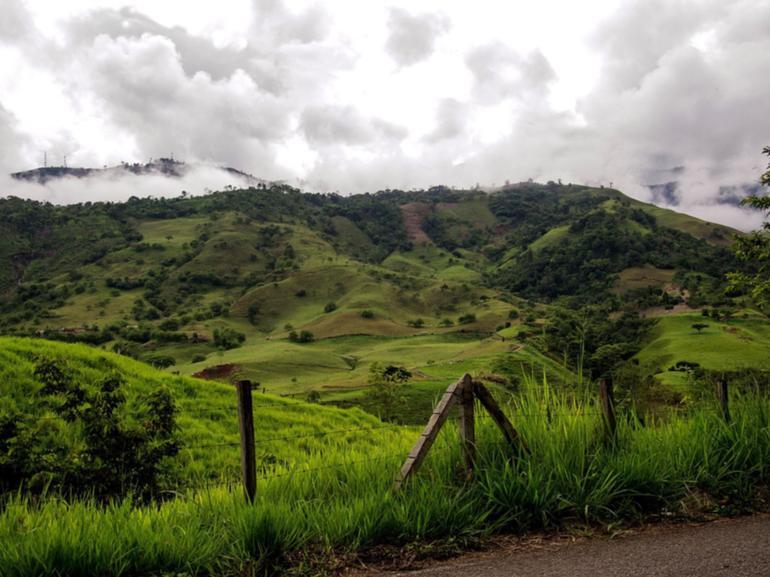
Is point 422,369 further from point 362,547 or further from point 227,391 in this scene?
point 362,547

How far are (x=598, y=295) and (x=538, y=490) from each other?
198 metres

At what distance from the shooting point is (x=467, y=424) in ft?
24.7

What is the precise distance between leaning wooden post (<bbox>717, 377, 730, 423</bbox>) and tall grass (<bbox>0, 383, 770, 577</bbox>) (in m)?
0.17

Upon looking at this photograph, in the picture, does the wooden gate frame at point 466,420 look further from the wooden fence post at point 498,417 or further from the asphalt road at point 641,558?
the asphalt road at point 641,558

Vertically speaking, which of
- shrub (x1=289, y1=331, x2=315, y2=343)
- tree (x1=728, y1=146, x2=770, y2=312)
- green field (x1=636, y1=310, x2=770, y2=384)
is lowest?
green field (x1=636, y1=310, x2=770, y2=384)

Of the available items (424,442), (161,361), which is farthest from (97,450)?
(161,361)

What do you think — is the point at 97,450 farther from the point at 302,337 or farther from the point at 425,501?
the point at 302,337

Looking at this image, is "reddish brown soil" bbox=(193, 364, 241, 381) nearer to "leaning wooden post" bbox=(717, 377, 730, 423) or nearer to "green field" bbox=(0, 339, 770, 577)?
"green field" bbox=(0, 339, 770, 577)

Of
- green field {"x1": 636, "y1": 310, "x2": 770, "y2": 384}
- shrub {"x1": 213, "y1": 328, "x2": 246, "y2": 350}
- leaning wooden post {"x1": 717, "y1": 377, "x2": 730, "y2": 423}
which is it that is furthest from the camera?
shrub {"x1": 213, "y1": 328, "x2": 246, "y2": 350}

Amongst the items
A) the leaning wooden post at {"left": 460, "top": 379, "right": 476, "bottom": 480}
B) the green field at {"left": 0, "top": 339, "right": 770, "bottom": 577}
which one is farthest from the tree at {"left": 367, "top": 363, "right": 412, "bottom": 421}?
the leaning wooden post at {"left": 460, "top": 379, "right": 476, "bottom": 480}

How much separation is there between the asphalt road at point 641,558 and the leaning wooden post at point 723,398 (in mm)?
2404

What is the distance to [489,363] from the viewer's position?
90000mm

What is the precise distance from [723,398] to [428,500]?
204 inches

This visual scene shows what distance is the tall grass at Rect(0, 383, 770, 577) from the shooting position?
580 centimetres
